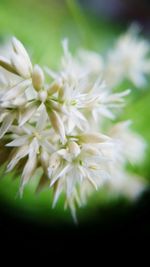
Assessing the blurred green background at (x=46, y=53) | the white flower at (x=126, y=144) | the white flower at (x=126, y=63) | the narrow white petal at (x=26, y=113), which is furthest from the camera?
the blurred green background at (x=46, y=53)

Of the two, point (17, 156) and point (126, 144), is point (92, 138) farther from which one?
point (126, 144)

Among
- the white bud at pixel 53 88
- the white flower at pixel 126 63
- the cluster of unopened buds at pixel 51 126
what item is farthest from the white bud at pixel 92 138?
the white flower at pixel 126 63

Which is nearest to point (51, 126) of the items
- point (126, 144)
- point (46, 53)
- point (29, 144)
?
point (29, 144)

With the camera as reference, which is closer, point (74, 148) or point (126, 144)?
point (74, 148)

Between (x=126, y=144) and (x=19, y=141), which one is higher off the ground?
(x=126, y=144)

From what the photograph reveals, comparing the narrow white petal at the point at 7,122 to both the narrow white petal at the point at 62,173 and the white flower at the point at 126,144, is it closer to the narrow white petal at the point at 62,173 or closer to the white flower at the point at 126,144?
the narrow white petal at the point at 62,173

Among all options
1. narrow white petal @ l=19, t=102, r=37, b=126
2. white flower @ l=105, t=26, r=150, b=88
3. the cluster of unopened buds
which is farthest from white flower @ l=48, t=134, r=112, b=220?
white flower @ l=105, t=26, r=150, b=88
